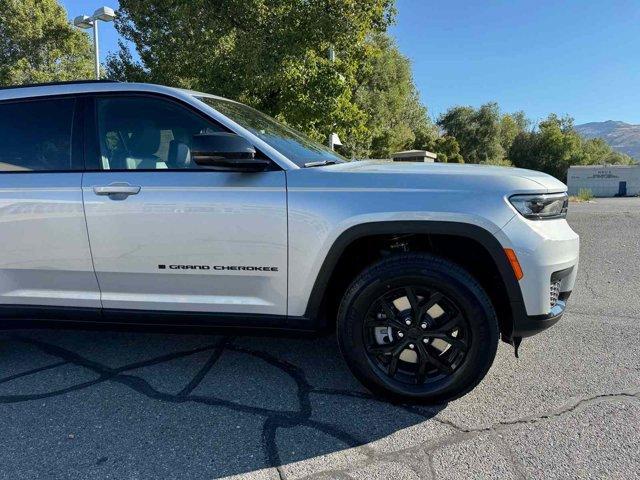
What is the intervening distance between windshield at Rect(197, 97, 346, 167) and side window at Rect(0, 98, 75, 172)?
939 mm

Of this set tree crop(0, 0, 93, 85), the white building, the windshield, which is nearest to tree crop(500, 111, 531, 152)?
the white building

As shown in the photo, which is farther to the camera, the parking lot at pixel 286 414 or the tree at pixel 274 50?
the tree at pixel 274 50

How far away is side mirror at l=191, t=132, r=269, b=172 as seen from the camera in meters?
2.61

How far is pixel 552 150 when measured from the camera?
52.0 metres

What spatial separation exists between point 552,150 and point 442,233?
56.0 metres

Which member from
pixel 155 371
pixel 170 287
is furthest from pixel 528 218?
pixel 155 371

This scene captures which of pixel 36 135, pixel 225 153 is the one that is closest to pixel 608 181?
pixel 225 153

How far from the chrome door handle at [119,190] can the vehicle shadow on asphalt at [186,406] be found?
126 cm

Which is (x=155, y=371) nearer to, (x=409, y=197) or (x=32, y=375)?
(x=32, y=375)

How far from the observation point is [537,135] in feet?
178

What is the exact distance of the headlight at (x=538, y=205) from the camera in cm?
261

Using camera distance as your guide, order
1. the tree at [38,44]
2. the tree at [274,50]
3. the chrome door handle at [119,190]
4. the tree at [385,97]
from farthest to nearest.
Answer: the tree at [385,97] → the tree at [38,44] → the tree at [274,50] → the chrome door handle at [119,190]

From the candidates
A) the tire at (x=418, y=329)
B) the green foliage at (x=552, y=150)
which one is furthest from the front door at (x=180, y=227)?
the green foliage at (x=552, y=150)

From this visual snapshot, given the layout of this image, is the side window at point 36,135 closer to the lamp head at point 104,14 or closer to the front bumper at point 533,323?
the front bumper at point 533,323
